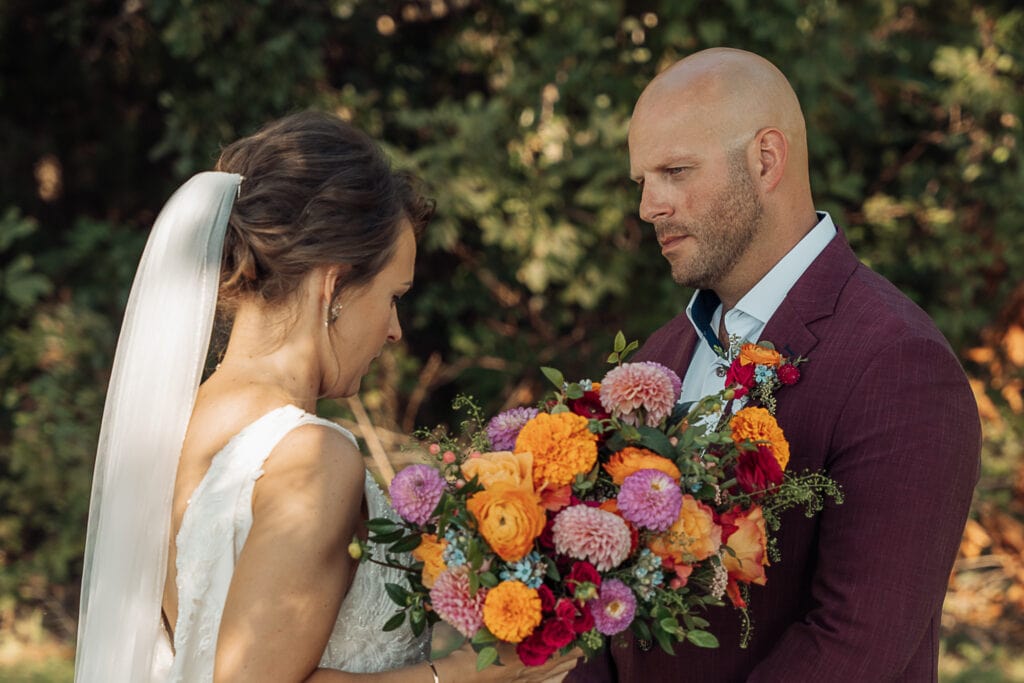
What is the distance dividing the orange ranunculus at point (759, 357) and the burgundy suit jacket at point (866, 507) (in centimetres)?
11

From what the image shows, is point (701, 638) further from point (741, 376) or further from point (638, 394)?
point (741, 376)

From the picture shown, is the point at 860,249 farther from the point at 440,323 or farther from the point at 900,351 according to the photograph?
the point at 900,351

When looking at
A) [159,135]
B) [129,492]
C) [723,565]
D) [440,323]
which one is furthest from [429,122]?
[723,565]

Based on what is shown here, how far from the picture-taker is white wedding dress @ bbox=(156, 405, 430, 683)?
7.38ft

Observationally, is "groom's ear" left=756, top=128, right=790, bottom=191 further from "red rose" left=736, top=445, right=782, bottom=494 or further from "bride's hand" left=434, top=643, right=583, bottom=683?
"bride's hand" left=434, top=643, right=583, bottom=683

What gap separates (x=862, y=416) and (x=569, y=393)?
665mm

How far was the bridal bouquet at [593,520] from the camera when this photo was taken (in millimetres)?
1977

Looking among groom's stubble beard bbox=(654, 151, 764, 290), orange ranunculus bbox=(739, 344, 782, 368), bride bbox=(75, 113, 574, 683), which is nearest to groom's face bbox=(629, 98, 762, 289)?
groom's stubble beard bbox=(654, 151, 764, 290)

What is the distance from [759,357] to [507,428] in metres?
0.61

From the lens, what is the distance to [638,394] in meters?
2.17

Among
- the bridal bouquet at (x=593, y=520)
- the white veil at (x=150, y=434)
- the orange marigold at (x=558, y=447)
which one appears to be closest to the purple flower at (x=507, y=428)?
the bridal bouquet at (x=593, y=520)

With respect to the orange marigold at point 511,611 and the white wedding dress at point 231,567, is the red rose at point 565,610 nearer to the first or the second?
the orange marigold at point 511,611

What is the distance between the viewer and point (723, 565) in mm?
2061

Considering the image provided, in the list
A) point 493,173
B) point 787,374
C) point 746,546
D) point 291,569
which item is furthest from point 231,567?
point 493,173
